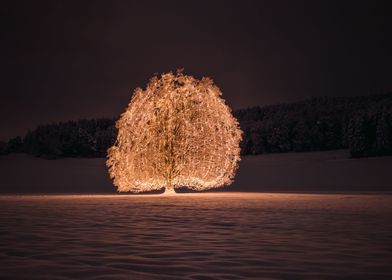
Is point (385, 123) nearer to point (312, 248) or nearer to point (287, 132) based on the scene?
point (287, 132)

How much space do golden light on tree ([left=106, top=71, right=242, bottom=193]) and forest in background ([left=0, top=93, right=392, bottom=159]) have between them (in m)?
22.0

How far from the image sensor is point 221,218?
13.2 metres

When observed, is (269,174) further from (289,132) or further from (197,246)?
(197,246)

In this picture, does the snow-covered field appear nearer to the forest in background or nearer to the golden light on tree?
the golden light on tree

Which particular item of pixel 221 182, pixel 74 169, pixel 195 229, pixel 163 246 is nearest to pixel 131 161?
pixel 221 182

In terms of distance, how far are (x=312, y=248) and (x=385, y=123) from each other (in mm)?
37903

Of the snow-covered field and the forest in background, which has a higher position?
the forest in background

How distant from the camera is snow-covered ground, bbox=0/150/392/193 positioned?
37.2m

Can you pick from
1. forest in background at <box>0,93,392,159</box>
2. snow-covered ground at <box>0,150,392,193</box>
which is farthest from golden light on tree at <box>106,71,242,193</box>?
forest in background at <box>0,93,392,159</box>

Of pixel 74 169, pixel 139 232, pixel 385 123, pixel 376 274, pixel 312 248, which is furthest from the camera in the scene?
pixel 74 169

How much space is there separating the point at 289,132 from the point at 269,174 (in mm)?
12316

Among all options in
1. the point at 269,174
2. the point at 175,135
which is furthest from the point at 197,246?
the point at 269,174

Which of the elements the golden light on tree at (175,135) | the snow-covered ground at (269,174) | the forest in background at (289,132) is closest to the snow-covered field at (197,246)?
the golden light on tree at (175,135)

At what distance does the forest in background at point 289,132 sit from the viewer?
152 feet
